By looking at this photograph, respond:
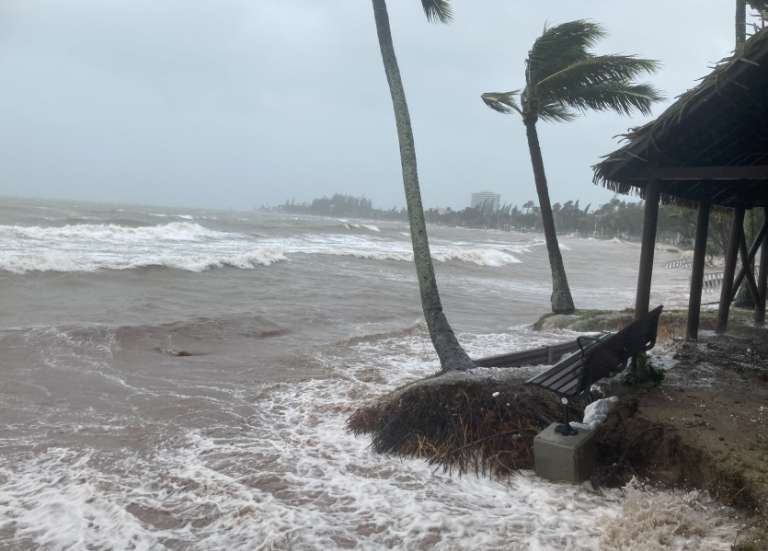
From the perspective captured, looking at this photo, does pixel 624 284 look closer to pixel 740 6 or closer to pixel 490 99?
pixel 740 6

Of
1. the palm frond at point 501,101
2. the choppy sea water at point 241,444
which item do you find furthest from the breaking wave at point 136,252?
the palm frond at point 501,101

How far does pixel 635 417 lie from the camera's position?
5199mm

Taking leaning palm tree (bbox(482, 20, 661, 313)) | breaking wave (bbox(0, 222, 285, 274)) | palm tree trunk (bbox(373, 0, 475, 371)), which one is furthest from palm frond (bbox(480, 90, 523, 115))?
breaking wave (bbox(0, 222, 285, 274))

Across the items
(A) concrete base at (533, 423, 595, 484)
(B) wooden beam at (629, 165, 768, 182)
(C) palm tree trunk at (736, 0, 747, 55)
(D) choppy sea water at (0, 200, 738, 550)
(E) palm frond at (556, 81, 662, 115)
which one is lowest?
(D) choppy sea water at (0, 200, 738, 550)

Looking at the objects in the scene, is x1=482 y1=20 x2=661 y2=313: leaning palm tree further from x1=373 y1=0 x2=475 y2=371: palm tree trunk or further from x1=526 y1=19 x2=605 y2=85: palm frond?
x1=373 y1=0 x2=475 y2=371: palm tree trunk

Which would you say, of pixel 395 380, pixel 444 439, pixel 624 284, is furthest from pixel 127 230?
pixel 444 439

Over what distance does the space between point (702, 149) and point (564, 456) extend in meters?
4.26

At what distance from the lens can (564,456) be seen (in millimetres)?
4734

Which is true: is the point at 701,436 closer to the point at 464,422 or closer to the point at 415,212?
the point at 464,422

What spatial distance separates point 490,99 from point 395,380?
6880mm

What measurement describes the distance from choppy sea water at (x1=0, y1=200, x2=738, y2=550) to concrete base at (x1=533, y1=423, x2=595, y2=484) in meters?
0.11

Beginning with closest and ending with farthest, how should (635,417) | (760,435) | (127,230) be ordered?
1. (760,435)
2. (635,417)
3. (127,230)

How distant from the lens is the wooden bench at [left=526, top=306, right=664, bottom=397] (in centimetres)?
488

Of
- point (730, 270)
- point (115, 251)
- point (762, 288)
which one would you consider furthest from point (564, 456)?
point (115, 251)
